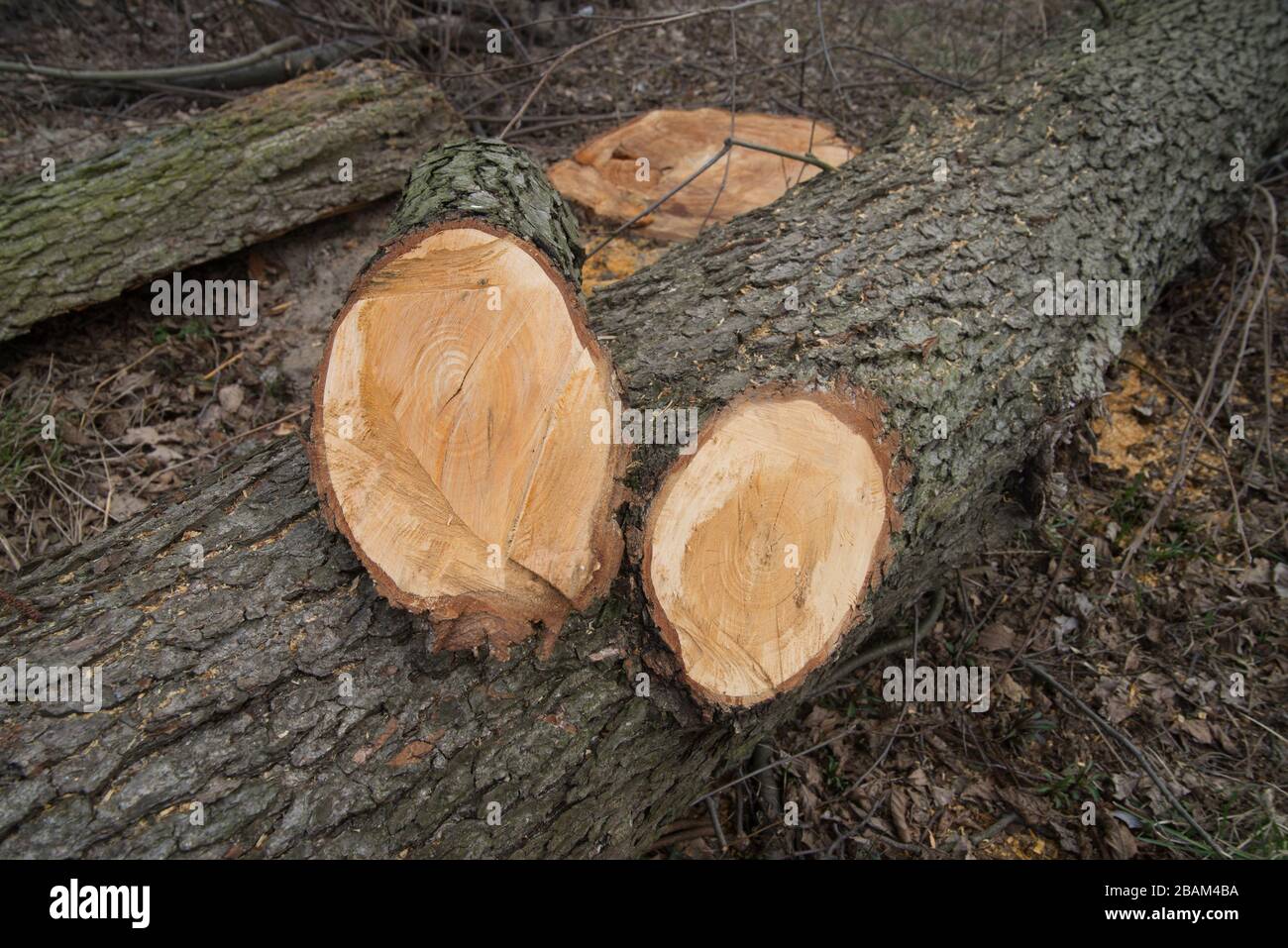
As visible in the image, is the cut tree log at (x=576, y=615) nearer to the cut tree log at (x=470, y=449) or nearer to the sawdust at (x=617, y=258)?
the cut tree log at (x=470, y=449)

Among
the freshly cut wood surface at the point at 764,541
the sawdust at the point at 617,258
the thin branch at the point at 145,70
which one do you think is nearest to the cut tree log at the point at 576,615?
the freshly cut wood surface at the point at 764,541

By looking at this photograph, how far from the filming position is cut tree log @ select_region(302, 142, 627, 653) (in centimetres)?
165

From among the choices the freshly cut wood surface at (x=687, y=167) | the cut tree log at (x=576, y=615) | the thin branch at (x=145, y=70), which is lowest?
the cut tree log at (x=576, y=615)

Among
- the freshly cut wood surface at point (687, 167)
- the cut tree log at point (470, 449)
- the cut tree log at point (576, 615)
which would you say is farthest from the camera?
→ the freshly cut wood surface at point (687, 167)

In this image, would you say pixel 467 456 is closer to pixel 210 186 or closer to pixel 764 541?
pixel 764 541

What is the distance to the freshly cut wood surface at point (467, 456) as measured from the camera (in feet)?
5.42

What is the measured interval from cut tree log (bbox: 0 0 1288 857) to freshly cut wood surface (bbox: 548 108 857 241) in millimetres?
929

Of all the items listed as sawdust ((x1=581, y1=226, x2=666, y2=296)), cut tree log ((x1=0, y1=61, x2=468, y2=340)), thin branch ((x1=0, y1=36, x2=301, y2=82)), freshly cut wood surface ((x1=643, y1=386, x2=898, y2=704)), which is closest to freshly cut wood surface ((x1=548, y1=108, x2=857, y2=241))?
sawdust ((x1=581, y1=226, x2=666, y2=296))

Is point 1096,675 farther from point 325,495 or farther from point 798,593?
point 325,495

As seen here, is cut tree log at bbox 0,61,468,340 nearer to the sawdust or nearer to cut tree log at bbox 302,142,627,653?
the sawdust

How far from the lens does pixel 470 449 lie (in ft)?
5.48

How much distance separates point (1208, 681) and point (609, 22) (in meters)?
5.09
